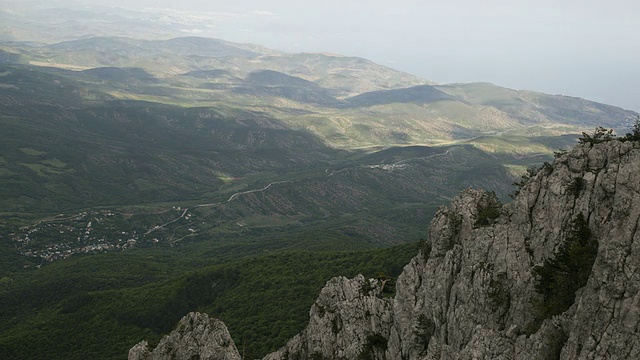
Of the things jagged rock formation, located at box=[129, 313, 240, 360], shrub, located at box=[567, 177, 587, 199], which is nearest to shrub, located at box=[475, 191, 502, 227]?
shrub, located at box=[567, 177, 587, 199]

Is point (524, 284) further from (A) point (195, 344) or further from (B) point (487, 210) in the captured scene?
(A) point (195, 344)

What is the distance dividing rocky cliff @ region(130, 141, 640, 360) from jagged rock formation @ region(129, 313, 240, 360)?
7.70 metres

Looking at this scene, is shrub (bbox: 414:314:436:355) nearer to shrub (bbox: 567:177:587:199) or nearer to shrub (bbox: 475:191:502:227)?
shrub (bbox: 475:191:502:227)

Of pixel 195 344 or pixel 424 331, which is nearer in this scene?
pixel 424 331

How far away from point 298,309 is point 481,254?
3019 inches

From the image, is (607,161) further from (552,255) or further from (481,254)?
(481,254)

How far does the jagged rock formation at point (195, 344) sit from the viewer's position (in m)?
69.9

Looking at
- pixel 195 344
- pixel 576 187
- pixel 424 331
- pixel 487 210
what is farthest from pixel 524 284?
pixel 195 344

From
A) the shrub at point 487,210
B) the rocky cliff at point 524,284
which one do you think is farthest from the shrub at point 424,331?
the shrub at point 487,210

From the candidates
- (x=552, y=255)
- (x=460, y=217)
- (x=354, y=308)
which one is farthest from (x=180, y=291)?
(x=552, y=255)

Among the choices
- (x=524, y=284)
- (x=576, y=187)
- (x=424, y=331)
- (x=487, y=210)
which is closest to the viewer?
(x=524, y=284)

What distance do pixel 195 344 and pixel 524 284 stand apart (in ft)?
152

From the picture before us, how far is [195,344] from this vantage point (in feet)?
235

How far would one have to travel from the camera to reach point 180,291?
158 m
